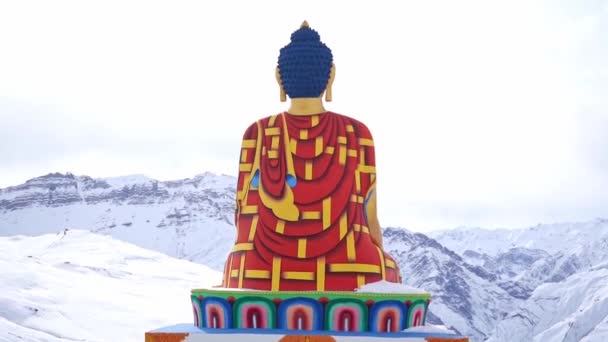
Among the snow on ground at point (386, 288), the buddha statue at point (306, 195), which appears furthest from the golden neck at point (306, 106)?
the snow on ground at point (386, 288)

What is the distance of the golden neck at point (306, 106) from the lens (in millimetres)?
13711

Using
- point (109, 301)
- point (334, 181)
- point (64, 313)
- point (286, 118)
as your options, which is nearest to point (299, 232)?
point (334, 181)

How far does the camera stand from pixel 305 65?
1359cm

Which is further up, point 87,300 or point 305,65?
Answer: point 305,65

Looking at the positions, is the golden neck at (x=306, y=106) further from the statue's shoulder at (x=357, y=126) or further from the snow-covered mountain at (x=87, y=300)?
the snow-covered mountain at (x=87, y=300)

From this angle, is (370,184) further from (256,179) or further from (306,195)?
(256,179)

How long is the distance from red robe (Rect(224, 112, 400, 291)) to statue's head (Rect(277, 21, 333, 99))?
15.3 inches

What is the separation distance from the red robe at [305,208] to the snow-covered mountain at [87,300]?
1431cm

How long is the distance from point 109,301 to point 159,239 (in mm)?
162327

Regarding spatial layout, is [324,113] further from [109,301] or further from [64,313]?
[109,301]

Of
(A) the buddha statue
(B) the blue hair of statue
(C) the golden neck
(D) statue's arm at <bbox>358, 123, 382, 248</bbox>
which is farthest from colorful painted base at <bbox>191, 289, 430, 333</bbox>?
(B) the blue hair of statue

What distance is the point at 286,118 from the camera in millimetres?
13664

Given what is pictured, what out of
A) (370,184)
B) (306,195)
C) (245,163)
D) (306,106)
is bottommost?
(306,195)

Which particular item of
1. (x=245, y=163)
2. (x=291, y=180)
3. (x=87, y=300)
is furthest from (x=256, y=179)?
(x=87, y=300)
